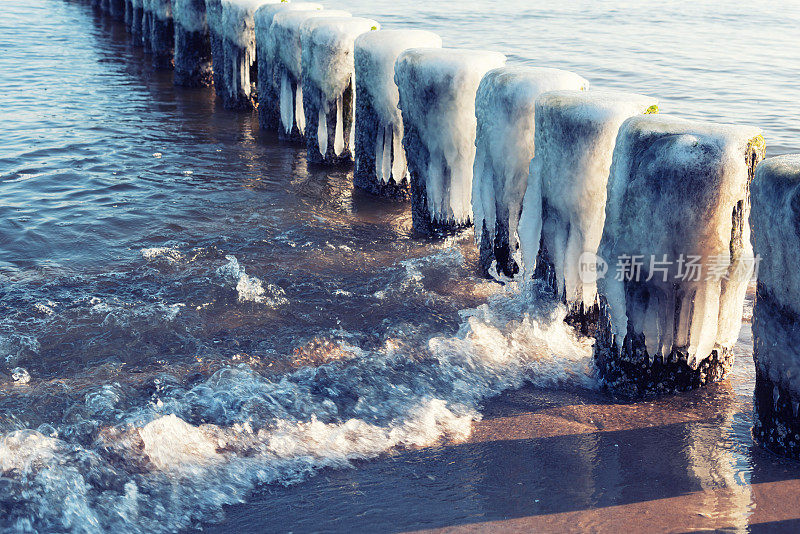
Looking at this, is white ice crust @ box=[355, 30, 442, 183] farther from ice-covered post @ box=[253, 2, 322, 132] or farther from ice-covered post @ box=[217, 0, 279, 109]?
ice-covered post @ box=[217, 0, 279, 109]

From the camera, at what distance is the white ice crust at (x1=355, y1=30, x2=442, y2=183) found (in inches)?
240

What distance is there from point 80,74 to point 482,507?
12.6 meters

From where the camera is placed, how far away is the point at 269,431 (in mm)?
3389

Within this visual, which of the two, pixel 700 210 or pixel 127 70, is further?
pixel 127 70

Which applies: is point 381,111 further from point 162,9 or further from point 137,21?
point 137,21

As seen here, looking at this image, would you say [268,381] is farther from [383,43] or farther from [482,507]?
[383,43]

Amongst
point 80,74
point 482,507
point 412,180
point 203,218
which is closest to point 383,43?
point 412,180

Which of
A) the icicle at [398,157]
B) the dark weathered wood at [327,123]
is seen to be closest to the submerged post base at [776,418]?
the icicle at [398,157]

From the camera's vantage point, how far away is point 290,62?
25.7ft

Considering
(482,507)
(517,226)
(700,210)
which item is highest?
(700,210)

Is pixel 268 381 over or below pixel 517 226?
below

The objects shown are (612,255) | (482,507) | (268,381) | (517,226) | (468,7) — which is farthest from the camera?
(468,7)

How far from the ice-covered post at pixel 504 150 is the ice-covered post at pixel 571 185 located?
0.22 m

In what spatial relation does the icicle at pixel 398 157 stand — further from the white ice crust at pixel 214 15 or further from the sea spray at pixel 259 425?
the white ice crust at pixel 214 15
